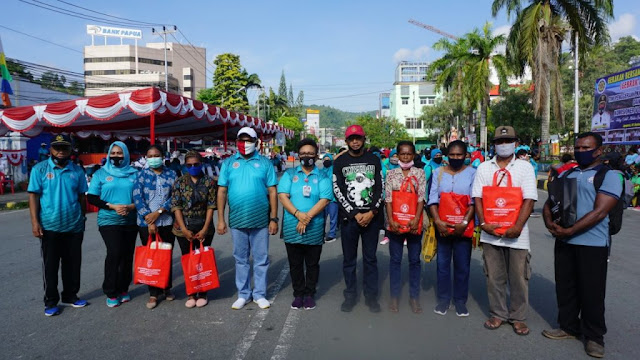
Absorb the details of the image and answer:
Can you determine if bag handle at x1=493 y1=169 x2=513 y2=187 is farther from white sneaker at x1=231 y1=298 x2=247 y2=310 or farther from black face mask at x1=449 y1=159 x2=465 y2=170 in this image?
white sneaker at x1=231 y1=298 x2=247 y2=310

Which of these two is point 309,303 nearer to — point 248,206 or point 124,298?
point 248,206

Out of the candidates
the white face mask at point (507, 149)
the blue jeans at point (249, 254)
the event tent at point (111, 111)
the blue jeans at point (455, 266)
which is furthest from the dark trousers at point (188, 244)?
the event tent at point (111, 111)

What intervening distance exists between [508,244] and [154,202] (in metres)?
3.69

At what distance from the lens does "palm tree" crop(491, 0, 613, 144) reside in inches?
848

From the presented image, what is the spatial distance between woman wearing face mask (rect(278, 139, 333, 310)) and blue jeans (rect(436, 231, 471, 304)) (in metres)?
1.27

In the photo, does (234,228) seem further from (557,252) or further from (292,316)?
(557,252)

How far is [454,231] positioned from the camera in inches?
174

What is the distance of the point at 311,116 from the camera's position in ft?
537

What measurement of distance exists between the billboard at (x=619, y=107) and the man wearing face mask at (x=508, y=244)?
53.5 feet

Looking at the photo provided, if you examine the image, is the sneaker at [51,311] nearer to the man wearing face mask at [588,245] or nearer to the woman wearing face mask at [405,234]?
the woman wearing face mask at [405,234]

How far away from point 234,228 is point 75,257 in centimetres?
178

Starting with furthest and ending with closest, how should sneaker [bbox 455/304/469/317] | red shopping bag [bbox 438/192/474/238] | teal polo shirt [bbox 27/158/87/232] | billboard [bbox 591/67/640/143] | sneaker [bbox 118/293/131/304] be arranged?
1. billboard [bbox 591/67/640/143]
2. sneaker [bbox 118/293/131/304]
3. teal polo shirt [bbox 27/158/87/232]
4. sneaker [bbox 455/304/469/317]
5. red shopping bag [bbox 438/192/474/238]

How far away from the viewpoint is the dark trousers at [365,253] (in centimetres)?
465

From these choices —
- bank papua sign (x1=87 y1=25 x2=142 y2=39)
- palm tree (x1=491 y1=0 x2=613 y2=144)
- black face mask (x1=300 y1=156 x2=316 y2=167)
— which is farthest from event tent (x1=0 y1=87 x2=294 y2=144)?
bank papua sign (x1=87 y1=25 x2=142 y2=39)
